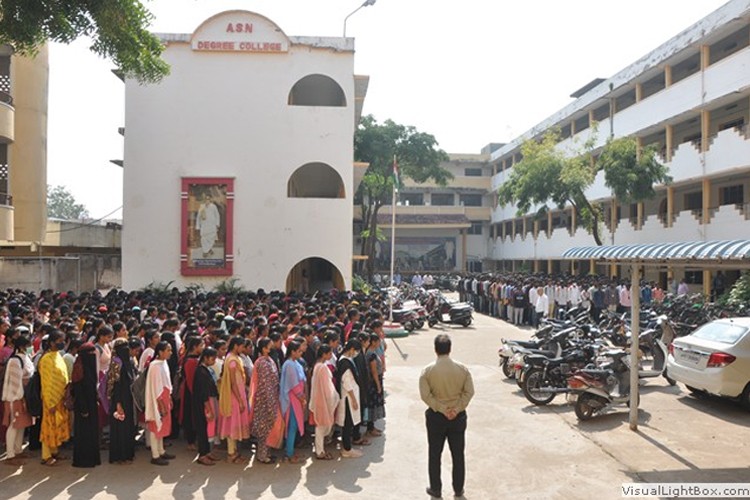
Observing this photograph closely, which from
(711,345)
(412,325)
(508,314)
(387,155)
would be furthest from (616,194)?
(711,345)

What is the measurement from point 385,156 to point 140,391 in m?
23.3

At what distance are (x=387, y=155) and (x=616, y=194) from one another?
11.6 meters

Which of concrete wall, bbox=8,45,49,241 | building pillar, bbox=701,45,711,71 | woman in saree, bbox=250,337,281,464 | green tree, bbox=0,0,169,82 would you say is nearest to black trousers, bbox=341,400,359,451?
woman in saree, bbox=250,337,281,464

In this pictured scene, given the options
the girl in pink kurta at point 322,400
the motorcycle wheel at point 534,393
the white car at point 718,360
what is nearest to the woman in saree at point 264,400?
the girl in pink kurta at point 322,400

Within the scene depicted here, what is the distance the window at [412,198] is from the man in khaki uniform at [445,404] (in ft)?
126

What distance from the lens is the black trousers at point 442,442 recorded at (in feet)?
16.7

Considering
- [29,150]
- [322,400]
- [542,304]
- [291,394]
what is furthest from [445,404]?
[29,150]

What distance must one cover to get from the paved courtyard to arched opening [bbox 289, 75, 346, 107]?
14962 millimetres

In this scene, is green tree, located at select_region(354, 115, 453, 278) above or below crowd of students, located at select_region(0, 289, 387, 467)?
above

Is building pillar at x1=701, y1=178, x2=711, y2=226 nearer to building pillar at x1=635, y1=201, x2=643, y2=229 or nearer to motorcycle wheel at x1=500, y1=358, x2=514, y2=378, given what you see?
building pillar at x1=635, y1=201, x2=643, y2=229

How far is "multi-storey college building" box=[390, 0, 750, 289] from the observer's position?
18.3 metres

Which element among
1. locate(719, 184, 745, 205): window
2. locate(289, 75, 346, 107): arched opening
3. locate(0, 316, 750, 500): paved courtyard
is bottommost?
locate(0, 316, 750, 500): paved courtyard

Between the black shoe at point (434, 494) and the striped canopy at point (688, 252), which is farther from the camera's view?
the striped canopy at point (688, 252)

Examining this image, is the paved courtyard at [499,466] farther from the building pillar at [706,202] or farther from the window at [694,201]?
the window at [694,201]
